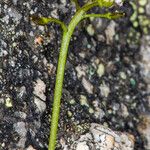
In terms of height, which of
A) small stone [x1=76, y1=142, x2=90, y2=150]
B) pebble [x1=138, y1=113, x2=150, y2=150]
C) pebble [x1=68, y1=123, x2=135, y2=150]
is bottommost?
small stone [x1=76, y1=142, x2=90, y2=150]

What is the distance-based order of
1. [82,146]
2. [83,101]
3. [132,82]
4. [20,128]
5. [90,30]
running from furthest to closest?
1. [132,82]
2. [90,30]
3. [83,101]
4. [82,146]
5. [20,128]

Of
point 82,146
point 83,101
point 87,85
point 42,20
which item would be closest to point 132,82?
point 87,85

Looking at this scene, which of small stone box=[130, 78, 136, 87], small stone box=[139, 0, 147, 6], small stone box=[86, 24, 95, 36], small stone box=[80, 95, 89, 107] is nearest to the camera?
small stone box=[80, 95, 89, 107]

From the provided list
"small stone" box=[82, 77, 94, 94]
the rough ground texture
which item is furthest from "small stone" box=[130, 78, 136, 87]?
"small stone" box=[82, 77, 94, 94]

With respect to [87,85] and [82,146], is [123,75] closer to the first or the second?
[87,85]

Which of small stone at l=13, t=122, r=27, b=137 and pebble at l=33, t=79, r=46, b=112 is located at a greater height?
pebble at l=33, t=79, r=46, b=112

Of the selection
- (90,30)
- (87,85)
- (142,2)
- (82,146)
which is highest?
(142,2)

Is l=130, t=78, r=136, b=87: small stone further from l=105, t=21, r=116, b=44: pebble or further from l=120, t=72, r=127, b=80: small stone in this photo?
l=105, t=21, r=116, b=44: pebble

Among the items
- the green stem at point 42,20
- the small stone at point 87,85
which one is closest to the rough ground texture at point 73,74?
the small stone at point 87,85
